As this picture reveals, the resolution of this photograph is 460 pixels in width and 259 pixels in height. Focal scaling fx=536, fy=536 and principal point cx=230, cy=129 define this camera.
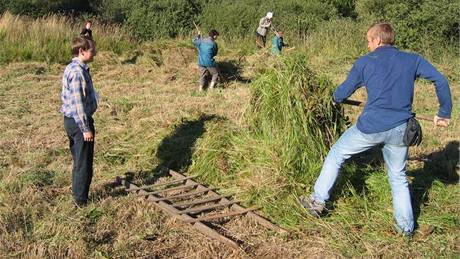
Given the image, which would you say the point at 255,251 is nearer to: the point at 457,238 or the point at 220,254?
the point at 220,254

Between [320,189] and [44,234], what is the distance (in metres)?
2.34

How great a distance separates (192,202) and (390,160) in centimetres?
196

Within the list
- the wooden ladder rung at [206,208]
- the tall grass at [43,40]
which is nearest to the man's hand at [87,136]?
the wooden ladder rung at [206,208]

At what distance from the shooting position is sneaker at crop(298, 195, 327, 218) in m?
4.75

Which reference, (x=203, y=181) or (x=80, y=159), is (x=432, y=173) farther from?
(x=80, y=159)

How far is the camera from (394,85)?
428 centimetres

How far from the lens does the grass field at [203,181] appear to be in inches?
172

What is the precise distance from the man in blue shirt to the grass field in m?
0.42

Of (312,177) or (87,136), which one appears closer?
(87,136)

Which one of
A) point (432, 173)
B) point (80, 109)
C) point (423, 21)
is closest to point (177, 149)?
point (80, 109)

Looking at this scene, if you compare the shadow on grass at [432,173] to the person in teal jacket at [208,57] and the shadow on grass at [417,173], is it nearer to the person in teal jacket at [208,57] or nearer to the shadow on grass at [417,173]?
the shadow on grass at [417,173]

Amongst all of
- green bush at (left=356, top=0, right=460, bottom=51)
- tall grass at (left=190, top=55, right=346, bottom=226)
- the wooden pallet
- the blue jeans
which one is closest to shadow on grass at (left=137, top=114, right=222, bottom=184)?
the wooden pallet

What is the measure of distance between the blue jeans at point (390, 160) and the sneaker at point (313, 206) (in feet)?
0.44

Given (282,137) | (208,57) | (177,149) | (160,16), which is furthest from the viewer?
(160,16)
